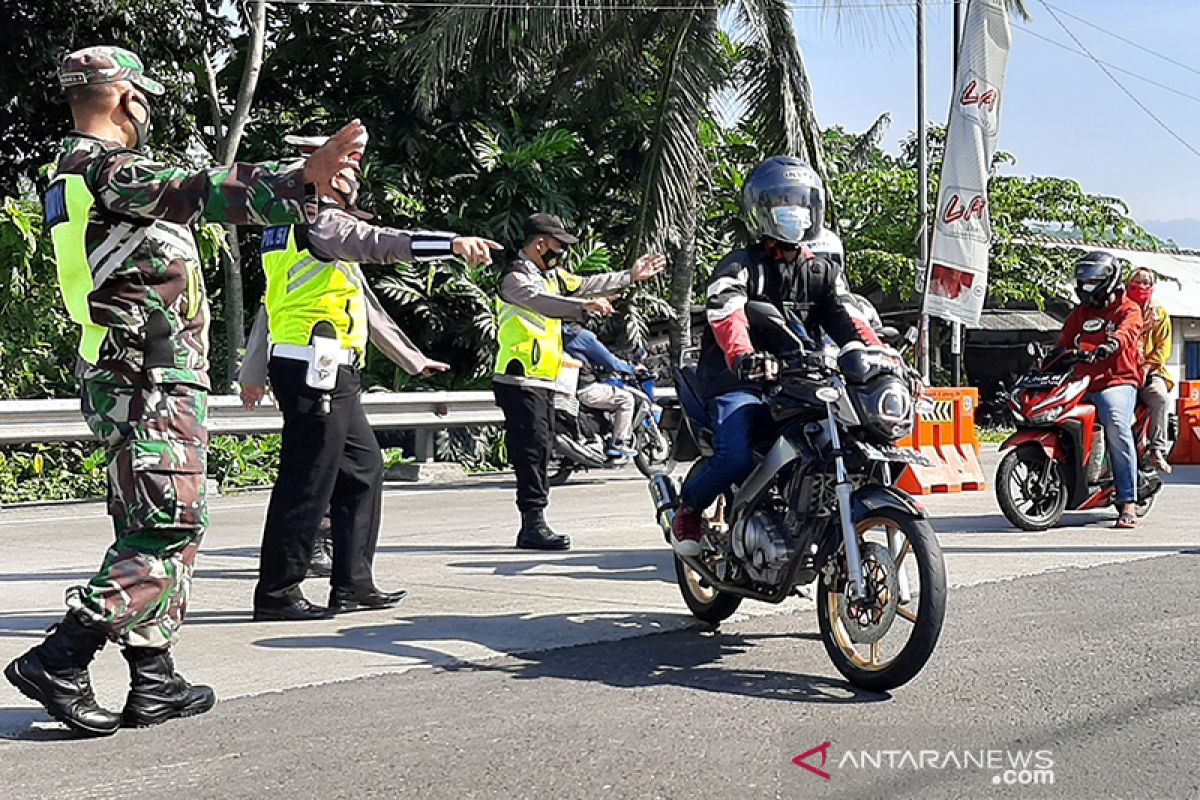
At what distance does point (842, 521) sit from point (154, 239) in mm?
2467

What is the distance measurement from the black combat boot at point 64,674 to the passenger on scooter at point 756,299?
2.41 m

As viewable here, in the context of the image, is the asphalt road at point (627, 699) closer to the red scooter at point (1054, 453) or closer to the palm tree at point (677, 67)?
the red scooter at point (1054, 453)

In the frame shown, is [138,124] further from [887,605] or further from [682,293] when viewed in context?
[682,293]

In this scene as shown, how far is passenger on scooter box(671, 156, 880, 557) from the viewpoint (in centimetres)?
583

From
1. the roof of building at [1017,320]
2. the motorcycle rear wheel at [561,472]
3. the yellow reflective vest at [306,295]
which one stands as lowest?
the motorcycle rear wheel at [561,472]

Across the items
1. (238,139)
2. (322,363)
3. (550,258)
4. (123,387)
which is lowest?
(123,387)

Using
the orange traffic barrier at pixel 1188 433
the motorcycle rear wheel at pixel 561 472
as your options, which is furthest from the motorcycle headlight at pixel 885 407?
the orange traffic barrier at pixel 1188 433

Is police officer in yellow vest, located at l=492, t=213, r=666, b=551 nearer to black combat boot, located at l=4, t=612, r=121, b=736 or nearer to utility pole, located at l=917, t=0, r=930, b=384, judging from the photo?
black combat boot, located at l=4, t=612, r=121, b=736

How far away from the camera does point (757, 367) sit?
5.48 metres

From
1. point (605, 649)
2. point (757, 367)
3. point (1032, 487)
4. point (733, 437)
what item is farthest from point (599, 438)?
point (757, 367)

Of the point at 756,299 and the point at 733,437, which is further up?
the point at 756,299

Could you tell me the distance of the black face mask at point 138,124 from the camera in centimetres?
465

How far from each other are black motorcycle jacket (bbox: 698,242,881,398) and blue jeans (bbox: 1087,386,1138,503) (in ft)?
15.3

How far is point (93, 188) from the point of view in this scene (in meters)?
4.45
